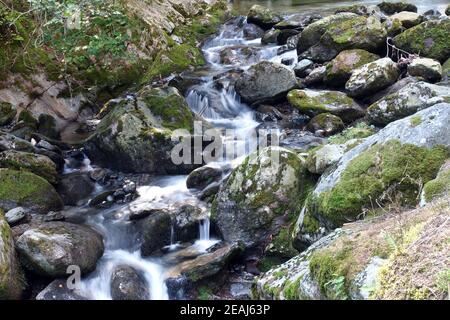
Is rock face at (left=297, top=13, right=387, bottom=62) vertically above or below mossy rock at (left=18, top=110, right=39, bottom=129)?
above

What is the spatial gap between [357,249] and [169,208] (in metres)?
5.10

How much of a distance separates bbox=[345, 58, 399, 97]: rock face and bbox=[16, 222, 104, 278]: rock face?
7057 millimetres

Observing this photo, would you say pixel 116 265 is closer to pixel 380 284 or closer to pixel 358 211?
pixel 358 211

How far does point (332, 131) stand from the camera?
9734 millimetres

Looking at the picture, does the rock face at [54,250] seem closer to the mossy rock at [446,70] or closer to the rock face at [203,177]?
the rock face at [203,177]

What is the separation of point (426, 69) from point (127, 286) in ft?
27.4

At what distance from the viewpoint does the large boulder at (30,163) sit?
335 inches

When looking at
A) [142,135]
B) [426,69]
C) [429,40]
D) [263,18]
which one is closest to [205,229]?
[142,135]

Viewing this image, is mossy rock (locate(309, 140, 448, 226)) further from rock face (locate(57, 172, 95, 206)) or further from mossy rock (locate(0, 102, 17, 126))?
mossy rock (locate(0, 102, 17, 126))

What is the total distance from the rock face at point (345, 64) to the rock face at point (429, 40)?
0.90 m

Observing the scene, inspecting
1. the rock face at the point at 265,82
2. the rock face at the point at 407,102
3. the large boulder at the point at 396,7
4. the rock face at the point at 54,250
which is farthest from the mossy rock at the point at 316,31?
the rock face at the point at 54,250

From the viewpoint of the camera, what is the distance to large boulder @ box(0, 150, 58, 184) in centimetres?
852

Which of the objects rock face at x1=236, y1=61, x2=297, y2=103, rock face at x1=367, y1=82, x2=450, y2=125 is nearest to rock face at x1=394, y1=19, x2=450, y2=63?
rock face at x1=367, y1=82, x2=450, y2=125

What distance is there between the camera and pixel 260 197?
274 inches
